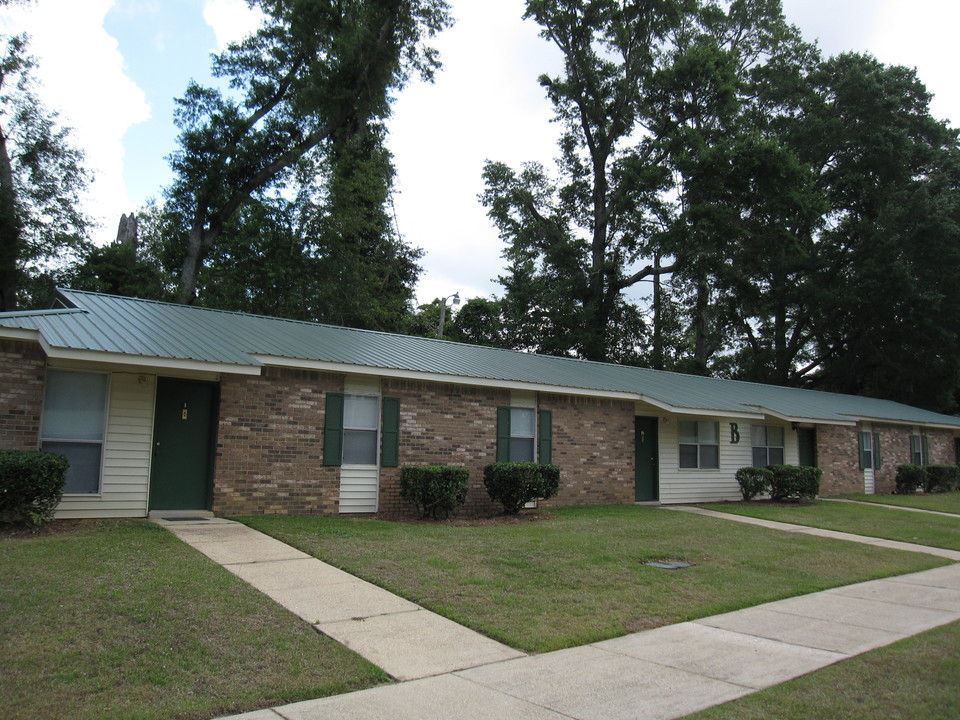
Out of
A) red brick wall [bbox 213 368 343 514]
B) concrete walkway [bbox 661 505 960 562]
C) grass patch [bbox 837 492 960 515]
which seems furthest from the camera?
grass patch [bbox 837 492 960 515]

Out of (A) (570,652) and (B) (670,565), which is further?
(B) (670,565)

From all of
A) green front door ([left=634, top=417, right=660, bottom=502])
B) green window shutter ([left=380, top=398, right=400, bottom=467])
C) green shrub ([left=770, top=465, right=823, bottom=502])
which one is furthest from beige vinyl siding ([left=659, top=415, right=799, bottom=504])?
green window shutter ([left=380, top=398, right=400, bottom=467])

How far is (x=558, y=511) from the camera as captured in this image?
14789 mm

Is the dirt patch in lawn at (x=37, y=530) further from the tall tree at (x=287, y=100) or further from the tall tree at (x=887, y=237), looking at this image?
the tall tree at (x=887, y=237)

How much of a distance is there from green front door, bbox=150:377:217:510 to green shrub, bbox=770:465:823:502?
13.9m

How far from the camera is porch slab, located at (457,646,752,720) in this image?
15.1 ft

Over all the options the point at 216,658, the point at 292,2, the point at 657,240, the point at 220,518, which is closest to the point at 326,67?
the point at 292,2

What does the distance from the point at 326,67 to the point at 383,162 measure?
453 centimetres

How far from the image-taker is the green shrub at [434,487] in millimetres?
12570

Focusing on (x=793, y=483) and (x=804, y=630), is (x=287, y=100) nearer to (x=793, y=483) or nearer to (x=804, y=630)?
(x=793, y=483)

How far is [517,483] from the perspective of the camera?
13570 mm

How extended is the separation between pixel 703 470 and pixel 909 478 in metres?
10.7

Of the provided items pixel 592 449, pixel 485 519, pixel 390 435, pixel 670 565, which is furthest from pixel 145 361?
pixel 592 449

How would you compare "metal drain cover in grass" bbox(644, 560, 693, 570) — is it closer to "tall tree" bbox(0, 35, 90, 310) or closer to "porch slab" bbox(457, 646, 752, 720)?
"porch slab" bbox(457, 646, 752, 720)
